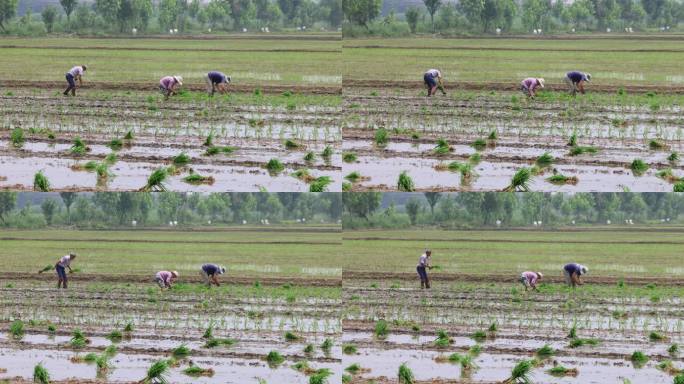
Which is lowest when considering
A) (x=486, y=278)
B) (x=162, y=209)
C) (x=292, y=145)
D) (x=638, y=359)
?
(x=638, y=359)

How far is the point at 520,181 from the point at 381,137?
260 centimetres

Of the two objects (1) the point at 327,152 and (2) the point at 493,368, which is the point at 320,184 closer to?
(1) the point at 327,152

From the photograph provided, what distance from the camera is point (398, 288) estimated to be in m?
22.5

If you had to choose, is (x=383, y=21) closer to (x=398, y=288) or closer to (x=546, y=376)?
(x=398, y=288)

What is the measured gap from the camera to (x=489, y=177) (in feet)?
67.1

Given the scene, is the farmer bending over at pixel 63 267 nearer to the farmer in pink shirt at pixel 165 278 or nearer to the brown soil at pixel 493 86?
the farmer in pink shirt at pixel 165 278

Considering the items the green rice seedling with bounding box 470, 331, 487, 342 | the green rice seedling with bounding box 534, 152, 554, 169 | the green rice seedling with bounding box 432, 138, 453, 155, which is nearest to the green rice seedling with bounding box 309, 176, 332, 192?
the green rice seedling with bounding box 432, 138, 453, 155

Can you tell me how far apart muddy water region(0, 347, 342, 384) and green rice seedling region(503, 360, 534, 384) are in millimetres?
2572

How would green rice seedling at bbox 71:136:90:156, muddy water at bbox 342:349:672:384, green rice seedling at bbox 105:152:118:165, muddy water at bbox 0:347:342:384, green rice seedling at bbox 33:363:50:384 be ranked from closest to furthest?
muddy water at bbox 342:349:672:384 → green rice seedling at bbox 33:363:50:384 → muddy water at bbox 0:347:342:384 → green rice seedling at bbox 105:152:118:165 → green rice seedling at bbox 71:136:90:156

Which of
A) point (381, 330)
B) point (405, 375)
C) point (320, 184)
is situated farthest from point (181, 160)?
point (405, 375)

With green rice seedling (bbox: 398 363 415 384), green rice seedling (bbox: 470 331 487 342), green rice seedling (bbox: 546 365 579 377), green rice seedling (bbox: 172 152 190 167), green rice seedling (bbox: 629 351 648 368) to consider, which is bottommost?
green rice seedling (bbox: 398 363 415 384)

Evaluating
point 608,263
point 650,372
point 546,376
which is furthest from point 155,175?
point 608,263

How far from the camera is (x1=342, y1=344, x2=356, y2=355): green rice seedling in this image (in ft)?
64.8

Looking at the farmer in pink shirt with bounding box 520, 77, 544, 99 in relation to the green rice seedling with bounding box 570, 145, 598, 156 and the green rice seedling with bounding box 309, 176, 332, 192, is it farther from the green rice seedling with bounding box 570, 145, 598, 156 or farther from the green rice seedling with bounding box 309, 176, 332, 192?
the green rice seedling with bounding box 309, 176, 332, 192
